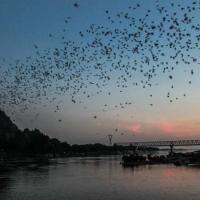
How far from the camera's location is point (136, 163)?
151m

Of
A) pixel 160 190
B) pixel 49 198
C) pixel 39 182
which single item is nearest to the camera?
pixel 49 198

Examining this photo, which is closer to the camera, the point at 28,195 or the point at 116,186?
the point at 28,195

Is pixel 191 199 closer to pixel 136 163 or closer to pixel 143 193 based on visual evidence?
pixel 143 193

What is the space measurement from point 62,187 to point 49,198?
13.8m

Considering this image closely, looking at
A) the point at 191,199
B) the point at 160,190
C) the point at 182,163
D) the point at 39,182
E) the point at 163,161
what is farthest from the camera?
the point at 163,161

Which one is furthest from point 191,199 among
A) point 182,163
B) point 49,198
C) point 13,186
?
point 182,163

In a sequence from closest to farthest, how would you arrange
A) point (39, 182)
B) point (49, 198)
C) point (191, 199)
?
point (191, 199) < point (49, 198) < point (39, 182)

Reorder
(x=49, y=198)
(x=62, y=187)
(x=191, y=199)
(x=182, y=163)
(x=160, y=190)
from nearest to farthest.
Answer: (x=191, y=199)
(x=49, y=198)
(x=160, y=190)
(x=62, y=187)
(x=182, y=163)

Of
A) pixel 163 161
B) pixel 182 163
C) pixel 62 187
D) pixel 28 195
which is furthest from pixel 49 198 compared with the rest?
pixel 163 161

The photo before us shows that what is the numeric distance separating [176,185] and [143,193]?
494 inches

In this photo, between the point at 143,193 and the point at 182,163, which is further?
the point at 182,163

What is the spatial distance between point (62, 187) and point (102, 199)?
17.2m

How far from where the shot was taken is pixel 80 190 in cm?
6744

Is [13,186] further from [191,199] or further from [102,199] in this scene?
[191,199]
